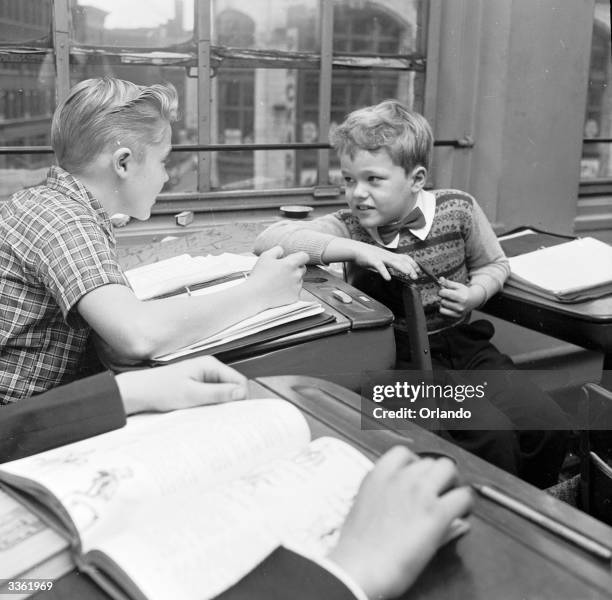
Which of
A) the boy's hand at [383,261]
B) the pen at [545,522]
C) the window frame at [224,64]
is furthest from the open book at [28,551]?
the window frame at [224,64]

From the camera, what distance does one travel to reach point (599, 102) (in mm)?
3297

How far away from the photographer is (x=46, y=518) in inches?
28.8

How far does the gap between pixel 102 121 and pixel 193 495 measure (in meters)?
1.03

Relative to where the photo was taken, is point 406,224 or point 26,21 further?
point 26,21

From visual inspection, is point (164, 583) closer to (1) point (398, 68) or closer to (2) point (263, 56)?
(2) point (263, 56)

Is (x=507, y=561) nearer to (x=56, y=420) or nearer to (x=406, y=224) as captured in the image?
(x=56, y=420)

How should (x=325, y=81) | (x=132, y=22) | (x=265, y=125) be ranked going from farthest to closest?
(x=265, y=125)
(x=325, y=81)
(x=132, y=22)

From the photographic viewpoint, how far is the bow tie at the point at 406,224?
2.08 meters

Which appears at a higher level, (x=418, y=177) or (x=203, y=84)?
(x=203, y=84)

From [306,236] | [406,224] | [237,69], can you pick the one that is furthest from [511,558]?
[237,69]

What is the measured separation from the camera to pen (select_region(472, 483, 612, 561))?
0.70 metres

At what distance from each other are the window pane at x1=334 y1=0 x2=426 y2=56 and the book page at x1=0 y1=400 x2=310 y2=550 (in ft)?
6.84

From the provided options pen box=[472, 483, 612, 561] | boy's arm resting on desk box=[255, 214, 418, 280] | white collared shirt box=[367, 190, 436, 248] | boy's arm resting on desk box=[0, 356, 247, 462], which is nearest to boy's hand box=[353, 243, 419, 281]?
boy's arm resting on desk box=[255, 214, 418, 280]

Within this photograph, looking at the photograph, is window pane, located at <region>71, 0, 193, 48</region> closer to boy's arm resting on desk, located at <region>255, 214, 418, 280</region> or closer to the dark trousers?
boy's arm resting on desk, located at <region>255, 214, 418, 280</region>
